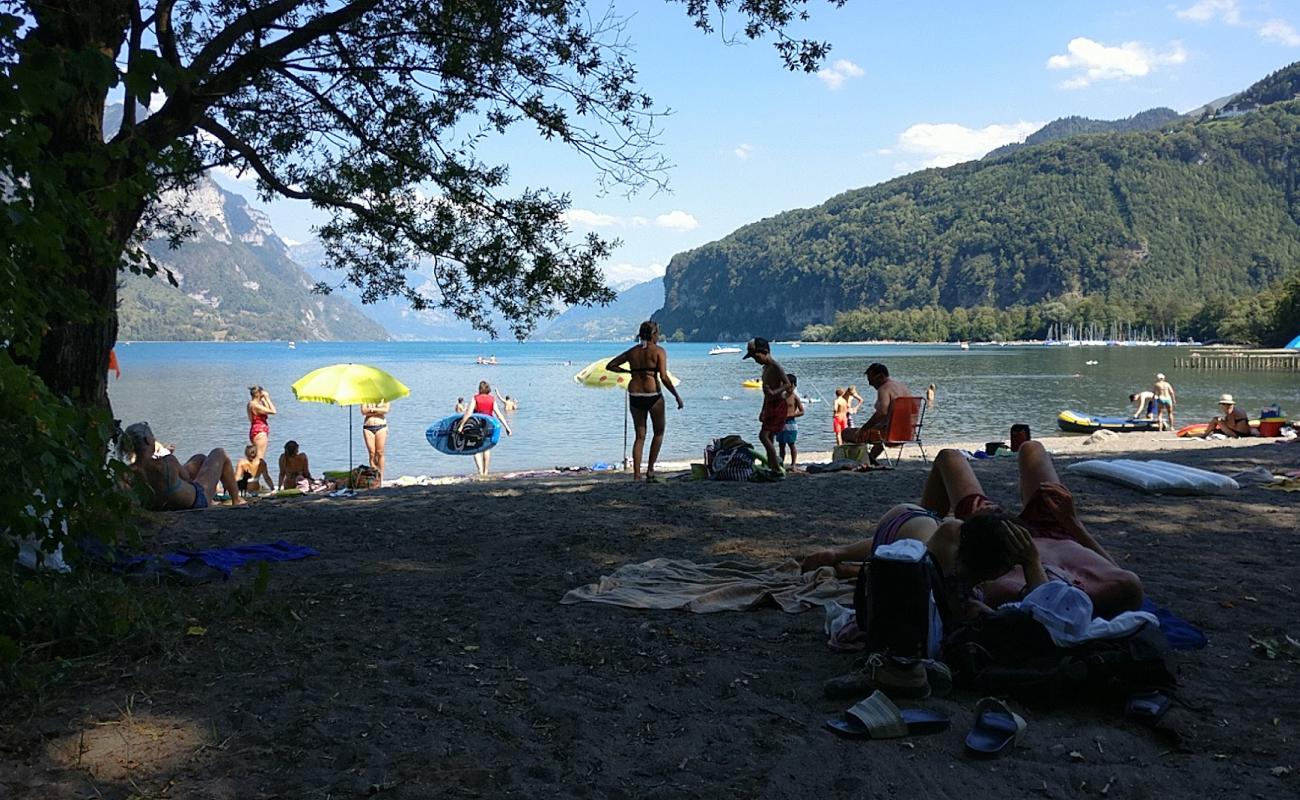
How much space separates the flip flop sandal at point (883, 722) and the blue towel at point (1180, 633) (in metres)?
1.18

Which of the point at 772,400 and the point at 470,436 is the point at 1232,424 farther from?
the point at 470,436

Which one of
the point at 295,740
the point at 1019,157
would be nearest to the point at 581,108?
the point at 295,740

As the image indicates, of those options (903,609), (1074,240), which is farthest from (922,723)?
(1074,240)

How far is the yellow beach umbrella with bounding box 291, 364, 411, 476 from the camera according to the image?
1288 cm

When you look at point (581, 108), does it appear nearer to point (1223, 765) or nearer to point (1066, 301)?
→ point (1223, 765)

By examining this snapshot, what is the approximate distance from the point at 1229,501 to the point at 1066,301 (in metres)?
142

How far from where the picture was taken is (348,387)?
13.0 m

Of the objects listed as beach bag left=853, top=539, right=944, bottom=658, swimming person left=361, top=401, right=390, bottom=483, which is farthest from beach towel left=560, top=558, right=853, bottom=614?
swimming person left=361, top=401, right=390, bottom=483

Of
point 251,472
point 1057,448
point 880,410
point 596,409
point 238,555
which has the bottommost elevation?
point 596,409

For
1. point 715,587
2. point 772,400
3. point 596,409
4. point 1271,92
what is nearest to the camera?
point 715,587

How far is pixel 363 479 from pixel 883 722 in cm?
1039

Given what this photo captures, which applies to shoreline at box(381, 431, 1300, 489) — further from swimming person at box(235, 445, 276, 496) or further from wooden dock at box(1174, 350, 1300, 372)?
wooden dock at box(1174, 350, 1300, 372)

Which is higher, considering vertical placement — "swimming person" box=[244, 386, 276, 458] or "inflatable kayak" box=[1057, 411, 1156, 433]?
"swimming person" box=[244, 386, 276, 458]

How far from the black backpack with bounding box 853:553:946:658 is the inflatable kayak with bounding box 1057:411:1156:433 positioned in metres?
20.7
